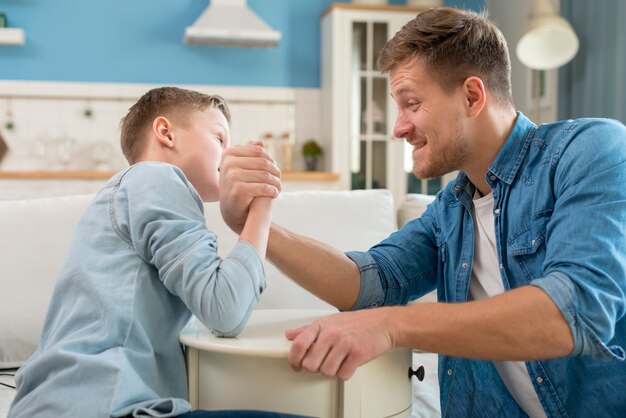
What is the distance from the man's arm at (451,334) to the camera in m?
1.14

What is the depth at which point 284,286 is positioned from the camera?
2.25 metres

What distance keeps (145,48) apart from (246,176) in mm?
4473

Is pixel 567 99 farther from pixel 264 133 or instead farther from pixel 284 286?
pixel 284 286

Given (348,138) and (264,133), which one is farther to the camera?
(264,133)

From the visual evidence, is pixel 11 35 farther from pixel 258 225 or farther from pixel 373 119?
pixel 258 225

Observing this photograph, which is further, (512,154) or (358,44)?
(358,44)

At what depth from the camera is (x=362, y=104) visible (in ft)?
17.9

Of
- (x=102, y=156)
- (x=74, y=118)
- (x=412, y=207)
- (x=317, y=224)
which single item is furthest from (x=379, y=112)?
(x=317, y=224)

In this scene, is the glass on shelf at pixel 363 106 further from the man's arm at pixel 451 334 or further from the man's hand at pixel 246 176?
the man's arm at pixel 451 334

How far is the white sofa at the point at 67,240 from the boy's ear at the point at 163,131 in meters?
0.78

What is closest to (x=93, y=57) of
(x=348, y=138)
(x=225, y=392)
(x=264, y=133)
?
(x=264, y=133)

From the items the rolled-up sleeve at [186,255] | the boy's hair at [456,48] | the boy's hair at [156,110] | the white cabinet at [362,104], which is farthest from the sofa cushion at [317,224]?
the white cabinet at [362,104]

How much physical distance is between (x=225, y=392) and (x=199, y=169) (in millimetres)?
474

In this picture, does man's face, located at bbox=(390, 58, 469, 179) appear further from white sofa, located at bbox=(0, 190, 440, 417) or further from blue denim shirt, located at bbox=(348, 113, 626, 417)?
white sofa, located at bbox=(0, 190, 440, 417)
